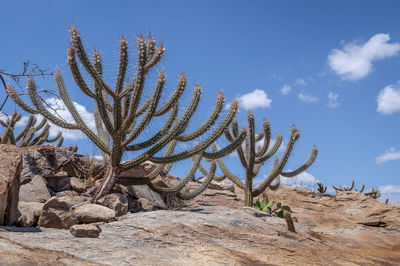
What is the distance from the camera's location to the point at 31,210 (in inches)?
203

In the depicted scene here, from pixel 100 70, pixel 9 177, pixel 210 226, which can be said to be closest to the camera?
pixel 9 177

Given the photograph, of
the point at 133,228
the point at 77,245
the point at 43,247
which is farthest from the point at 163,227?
the point at 43,247

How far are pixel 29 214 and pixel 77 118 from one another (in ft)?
10.5

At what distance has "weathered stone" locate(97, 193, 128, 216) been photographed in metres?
6.45

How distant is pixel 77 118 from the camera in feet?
25.9

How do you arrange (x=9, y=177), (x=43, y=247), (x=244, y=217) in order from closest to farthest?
(x=43, y=247)
(x=9, y=177)
(x=244, y=217)

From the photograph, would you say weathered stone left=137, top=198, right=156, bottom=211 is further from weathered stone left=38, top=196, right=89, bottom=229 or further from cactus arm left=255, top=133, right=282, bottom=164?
cactus arm left=255, top=133, right=282, bottom=164

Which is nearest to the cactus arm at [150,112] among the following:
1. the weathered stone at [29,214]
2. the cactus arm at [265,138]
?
the weathered stone at [29,214]

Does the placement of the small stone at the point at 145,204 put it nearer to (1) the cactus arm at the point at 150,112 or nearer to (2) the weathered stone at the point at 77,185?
(2) the weathered stone at the point at 77,185

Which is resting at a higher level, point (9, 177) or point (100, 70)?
point (100, 70)

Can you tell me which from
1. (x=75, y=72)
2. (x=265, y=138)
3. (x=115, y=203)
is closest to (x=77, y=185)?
(x=115, y=203)

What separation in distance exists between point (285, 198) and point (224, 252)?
1000 centimetres

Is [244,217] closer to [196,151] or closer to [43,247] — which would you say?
[196,151]

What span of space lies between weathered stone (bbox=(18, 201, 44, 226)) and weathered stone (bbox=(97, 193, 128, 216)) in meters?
1.25
